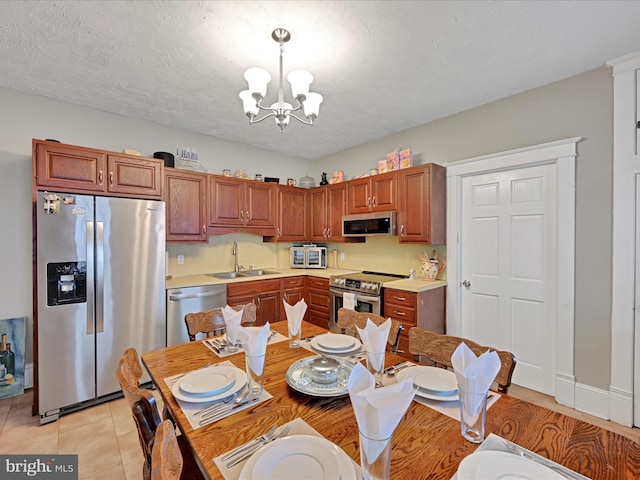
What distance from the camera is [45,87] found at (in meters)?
2.51

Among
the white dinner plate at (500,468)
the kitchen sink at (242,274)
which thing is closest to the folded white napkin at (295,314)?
the white dinner plate at (500,468)

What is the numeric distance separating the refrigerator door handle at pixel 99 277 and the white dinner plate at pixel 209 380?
1668 millimetres

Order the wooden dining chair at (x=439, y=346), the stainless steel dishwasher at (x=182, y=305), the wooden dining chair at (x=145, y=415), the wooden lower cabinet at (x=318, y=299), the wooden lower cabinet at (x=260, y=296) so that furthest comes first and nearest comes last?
the wooden lower cabinet at (x=318, y=299)
the wooden lower cabinet at (x=260, y=296)
the stainless steel dishwasher at (x=182, y=305)
the wooden dining chair at (x=439, y=346)
the wooden dining chair at (x=145, y=415)

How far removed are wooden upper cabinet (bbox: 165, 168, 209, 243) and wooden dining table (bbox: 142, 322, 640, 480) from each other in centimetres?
231

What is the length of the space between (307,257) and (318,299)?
794 mm

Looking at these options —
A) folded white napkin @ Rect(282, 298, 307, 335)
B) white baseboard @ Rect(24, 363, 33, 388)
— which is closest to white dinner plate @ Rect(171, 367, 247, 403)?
folded white napkin @ Rect(282, 298, 307, 335)

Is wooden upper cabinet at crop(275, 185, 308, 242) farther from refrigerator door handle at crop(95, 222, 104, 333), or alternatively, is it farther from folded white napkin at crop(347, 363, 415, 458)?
folded white napkin at crop(347, 363, 415, 458)

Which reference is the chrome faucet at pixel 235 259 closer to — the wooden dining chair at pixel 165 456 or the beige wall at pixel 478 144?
the beige wall at pixel 478 144

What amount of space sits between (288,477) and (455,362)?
60cm

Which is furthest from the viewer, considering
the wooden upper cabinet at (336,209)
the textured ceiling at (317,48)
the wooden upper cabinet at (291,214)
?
the wooden upper cabinet at (291,214)

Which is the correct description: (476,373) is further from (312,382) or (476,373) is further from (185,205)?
(185,205)

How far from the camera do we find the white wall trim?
2105mm

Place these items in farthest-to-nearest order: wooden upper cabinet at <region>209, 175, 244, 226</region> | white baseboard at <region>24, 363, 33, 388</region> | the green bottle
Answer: wooden upper cabinet at <region>209, 175, 244, 226</region> → white baseboard at <region>24, 363, 33, 388</region> → the green bottle

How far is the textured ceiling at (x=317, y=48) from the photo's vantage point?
5.52 feet
